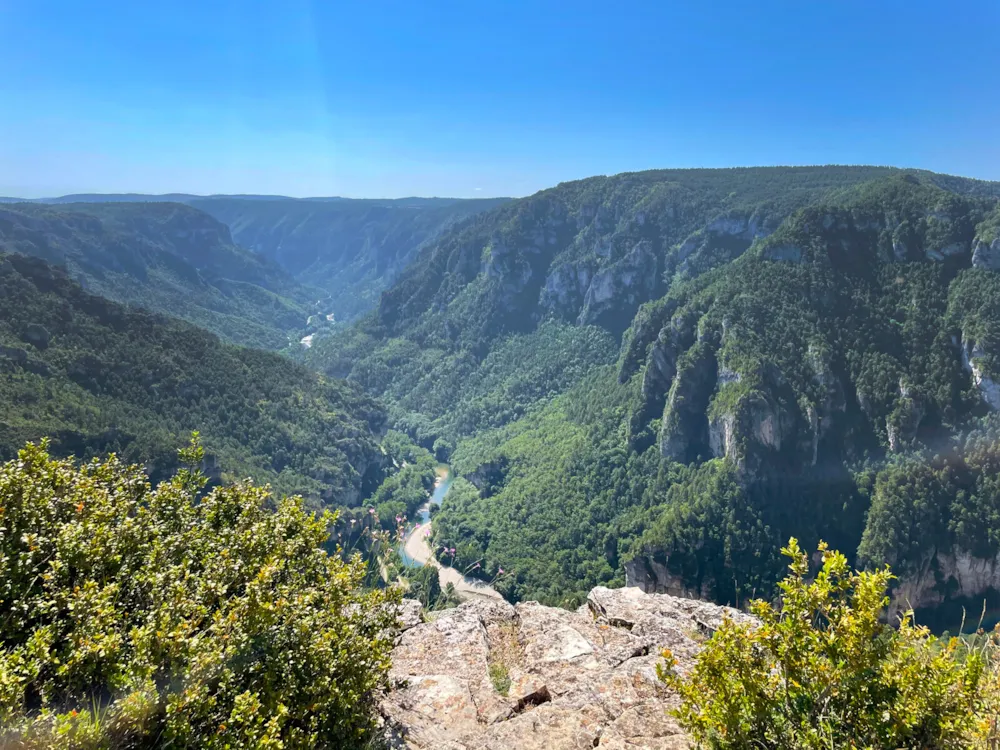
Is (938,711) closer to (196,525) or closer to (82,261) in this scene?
(196,525)

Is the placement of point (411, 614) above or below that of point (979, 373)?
below

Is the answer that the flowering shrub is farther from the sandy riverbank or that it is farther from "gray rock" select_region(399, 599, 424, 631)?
the sandy riverbank

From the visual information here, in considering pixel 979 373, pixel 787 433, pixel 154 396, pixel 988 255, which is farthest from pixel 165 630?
pixel 988 255

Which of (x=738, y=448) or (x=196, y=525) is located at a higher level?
(x=196, y=525)

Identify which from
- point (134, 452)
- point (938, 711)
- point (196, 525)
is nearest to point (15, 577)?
point (196, 525)

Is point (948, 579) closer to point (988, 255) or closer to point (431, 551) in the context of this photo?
point (988, 255)

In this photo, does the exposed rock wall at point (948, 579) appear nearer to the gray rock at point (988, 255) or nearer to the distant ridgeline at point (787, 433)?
the distant ridgeline at point (787, 433)

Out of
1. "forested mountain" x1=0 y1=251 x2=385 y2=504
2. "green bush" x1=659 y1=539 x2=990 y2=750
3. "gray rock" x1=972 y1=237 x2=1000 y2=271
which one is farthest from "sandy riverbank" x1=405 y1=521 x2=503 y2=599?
"gray rock" x1=972 y1=237 x2=1000 y2=271
